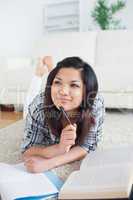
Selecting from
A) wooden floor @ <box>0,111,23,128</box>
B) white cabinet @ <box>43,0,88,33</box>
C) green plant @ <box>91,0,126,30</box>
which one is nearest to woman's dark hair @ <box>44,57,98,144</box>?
wooden floor @ <box>0,111,23,128</box>

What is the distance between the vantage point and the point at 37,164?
106 centimetres

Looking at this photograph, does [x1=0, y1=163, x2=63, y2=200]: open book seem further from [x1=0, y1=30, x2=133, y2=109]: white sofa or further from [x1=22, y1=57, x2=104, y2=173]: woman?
[x1=0, y1=30, x2=133, y2=109]: white sofa

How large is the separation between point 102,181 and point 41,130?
56cm

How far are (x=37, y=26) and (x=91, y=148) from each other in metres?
3.04

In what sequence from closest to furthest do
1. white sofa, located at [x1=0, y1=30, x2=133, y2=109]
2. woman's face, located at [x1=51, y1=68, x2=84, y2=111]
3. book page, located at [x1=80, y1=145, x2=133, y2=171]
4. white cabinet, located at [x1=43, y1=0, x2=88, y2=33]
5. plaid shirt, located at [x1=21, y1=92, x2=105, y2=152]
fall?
book page, located at [x1=80, y1=145, x2=133, y2=171], woman's face, located at [x1=51, y1=68, x2=84, y2=111], plaid shirt, located at [x1=21, y1=92, x2=105, y2=152], white sofa, located at [x1=0, y1=30, x2=133, y2=109], white cabinet, located at [x1=43, y1=0, x2=88, y2=33]

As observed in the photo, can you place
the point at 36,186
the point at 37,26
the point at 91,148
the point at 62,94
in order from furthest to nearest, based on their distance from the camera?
1. the point at 37,26
2. the point at 91,148
3. the point at 62,94
4. the point at 36,186

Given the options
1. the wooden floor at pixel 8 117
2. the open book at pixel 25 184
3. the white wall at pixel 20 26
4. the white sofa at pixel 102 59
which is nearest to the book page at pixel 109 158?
the open book at pixel 25 184

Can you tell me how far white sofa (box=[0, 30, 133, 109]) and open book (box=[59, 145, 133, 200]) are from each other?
1813 millimetres

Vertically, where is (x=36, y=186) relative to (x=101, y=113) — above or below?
below

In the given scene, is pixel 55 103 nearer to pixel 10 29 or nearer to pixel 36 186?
pixel 36 186

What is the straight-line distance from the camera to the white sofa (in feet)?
9.20

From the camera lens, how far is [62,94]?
108 centimetres

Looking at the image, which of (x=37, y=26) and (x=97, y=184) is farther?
(x=37, y=26)

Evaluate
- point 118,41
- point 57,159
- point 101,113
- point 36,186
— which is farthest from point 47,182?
point 118,41
